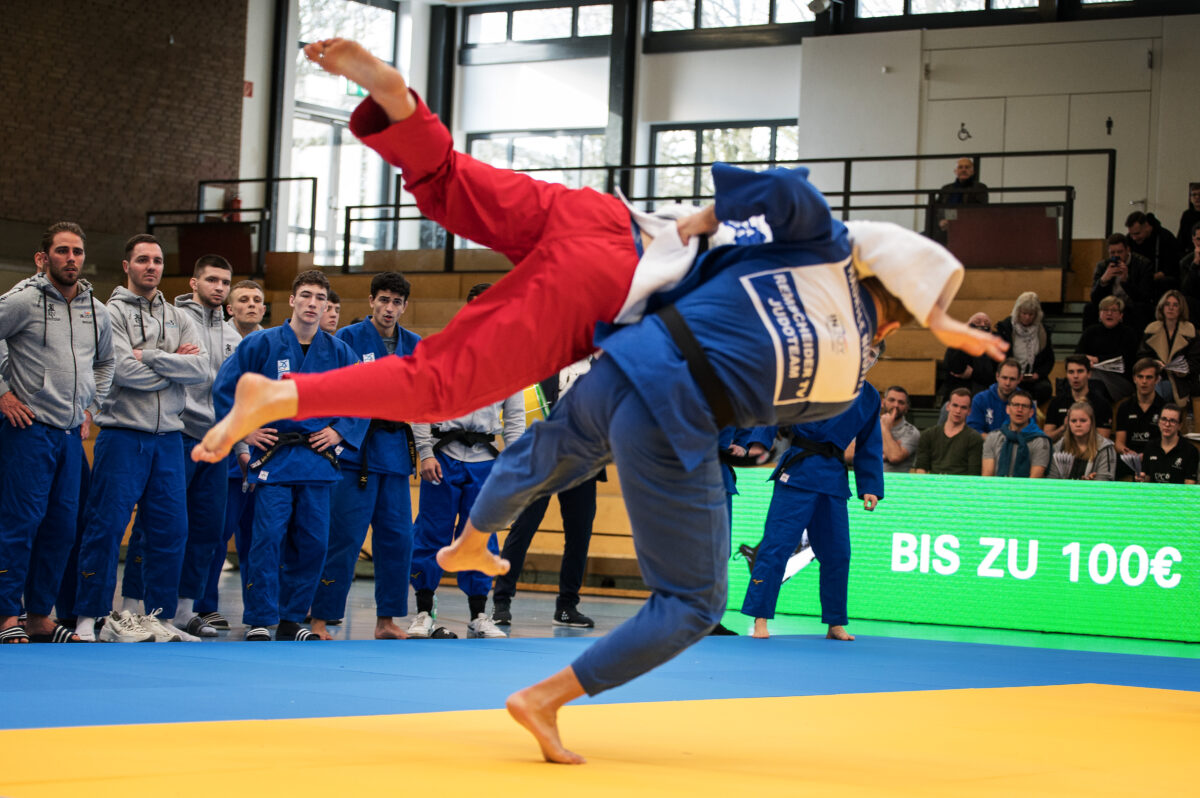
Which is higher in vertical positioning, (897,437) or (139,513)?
(897,437)

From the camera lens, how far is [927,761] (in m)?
3.09

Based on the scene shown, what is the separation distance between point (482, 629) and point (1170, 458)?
4566 mm

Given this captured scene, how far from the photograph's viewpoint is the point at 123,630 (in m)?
5.29

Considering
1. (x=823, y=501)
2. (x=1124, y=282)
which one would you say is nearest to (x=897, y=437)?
(x=823, y=501)

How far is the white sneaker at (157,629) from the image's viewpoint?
5.35 meters

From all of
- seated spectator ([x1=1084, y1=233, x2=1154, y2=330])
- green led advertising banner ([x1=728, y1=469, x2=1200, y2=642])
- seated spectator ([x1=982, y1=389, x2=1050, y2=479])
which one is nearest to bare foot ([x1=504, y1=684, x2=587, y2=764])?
green led advertising banner ([x1=728, y1=469, x2=1200, y2=642])

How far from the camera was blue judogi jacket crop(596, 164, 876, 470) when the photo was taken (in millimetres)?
2686

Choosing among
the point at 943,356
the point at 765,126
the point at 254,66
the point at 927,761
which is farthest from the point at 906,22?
the point at 927,761

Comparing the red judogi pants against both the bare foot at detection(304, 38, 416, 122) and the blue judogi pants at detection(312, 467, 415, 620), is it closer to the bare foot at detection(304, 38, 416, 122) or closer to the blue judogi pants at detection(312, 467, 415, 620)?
the bare foot at detection(304, 38, 416, 122)

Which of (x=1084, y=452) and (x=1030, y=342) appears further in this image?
(x=1030, y=342)

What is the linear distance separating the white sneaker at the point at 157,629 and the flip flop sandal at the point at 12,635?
1.56ft

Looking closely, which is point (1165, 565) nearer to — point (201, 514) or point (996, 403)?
point (996, 403)

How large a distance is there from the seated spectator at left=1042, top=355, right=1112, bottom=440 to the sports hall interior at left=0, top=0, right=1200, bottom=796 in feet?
4.86

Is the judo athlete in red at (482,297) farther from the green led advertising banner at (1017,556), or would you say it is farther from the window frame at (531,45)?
the window frame at (531,45)
